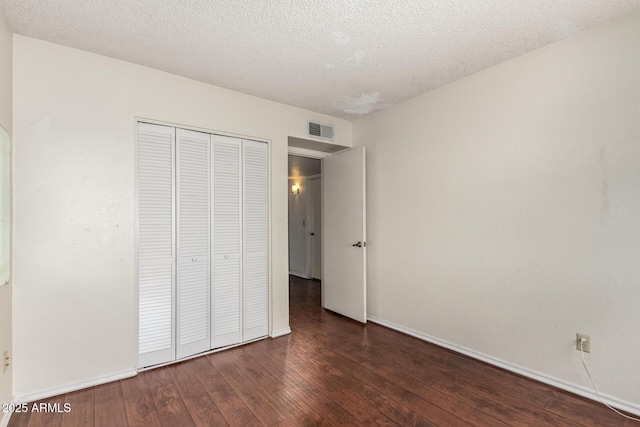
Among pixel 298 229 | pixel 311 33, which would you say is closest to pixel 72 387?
pixel 311 33

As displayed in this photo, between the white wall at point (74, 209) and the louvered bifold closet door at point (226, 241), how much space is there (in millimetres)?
562

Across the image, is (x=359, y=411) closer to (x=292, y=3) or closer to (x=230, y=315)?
(x=230, y=315)

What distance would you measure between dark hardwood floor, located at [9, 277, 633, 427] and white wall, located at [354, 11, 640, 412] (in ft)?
1.06

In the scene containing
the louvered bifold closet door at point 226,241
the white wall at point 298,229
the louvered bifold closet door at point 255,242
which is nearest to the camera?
the louvered bifold closet door at point 226,241

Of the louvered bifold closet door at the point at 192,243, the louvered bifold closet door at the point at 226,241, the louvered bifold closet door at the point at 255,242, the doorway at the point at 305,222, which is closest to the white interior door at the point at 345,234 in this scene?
the louvered bifold closet door at the point at 255,242

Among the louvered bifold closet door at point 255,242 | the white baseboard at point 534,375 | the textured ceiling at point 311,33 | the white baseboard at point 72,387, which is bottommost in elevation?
the white baseboard at point 534,375

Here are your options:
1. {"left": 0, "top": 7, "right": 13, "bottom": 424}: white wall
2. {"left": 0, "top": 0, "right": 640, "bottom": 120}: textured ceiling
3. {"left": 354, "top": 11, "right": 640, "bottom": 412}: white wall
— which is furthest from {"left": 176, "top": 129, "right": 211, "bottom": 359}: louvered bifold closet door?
{"left": 354, "top": 11, "right": 640, "bottom": 412}: white wall

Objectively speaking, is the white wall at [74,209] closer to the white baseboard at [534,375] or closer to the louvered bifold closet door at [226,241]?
the louvered bifold closet door at [226,241]

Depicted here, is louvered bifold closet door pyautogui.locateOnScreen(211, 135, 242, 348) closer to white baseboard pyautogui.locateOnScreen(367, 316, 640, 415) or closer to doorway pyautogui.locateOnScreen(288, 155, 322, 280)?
white baseboard pyautogui.locateOnScreen(367, 316, 640, 415)

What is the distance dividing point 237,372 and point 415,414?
1.37 meters

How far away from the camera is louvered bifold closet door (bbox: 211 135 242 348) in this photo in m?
2.94

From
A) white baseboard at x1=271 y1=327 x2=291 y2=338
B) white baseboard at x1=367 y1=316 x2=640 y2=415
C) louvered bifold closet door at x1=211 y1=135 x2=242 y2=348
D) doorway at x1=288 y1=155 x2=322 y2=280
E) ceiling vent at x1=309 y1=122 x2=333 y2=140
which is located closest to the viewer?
white baseboard at x1=367 y1=316 x2=640 y2=415

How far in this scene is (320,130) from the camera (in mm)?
3703

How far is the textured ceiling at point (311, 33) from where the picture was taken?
1859 mm
